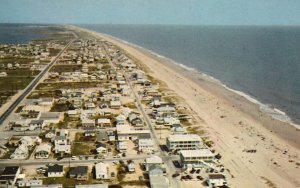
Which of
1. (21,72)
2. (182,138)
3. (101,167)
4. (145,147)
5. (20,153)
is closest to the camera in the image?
(101,167)

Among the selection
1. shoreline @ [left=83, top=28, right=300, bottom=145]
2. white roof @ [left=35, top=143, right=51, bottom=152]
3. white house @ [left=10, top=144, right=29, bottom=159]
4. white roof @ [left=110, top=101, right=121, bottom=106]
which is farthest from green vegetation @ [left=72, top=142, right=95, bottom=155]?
shoreline @ [left=83, top=28, right=300, bottom=145]

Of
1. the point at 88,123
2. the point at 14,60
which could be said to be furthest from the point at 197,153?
the point at 14,60

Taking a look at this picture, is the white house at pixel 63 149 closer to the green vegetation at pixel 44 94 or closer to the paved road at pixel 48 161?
the paved road at pixel 48 161

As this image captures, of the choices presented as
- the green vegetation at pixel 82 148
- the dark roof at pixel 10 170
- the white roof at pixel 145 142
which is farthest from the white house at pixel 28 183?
the white roof at pixel 145 142

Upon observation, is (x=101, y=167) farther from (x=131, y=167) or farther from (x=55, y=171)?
(x=55, y=171)

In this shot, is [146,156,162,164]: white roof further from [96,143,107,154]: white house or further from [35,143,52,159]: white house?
[35,143,52,159]: white house
